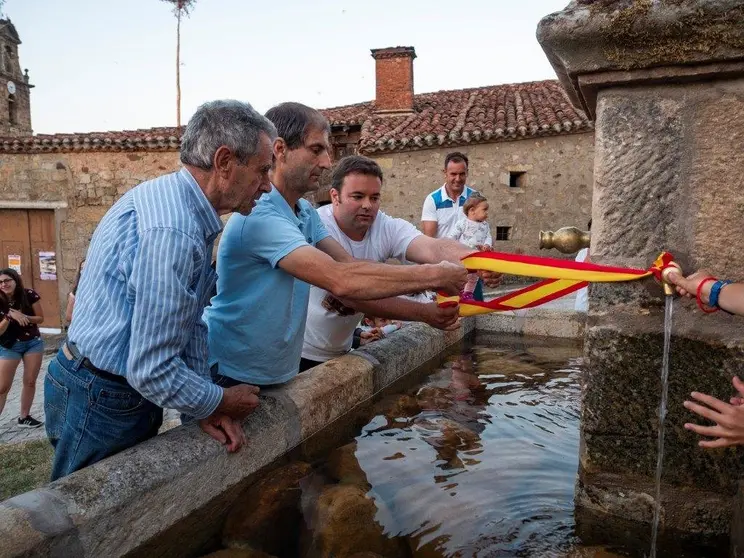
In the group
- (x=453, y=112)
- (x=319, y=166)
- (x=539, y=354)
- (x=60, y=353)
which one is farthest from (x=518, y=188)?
(x=60, y=353)

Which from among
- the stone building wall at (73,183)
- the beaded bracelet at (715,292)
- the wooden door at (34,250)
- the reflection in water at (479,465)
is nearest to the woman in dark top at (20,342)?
the reflection in water at (479,465)

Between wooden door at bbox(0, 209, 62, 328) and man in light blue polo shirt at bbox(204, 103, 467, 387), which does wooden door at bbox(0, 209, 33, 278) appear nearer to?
wooden door at bbox(0, 209, 62, 328)

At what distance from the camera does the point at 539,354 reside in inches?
174

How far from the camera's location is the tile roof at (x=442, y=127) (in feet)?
47.6

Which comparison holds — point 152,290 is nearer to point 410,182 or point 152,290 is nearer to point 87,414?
point 87,414

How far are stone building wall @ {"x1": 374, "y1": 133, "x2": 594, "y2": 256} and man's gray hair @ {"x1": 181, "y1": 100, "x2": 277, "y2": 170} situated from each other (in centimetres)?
1332

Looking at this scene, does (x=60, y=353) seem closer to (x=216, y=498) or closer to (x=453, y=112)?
(x=216, y=498)

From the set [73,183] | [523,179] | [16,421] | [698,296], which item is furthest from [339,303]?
[73,183]

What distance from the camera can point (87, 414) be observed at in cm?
189

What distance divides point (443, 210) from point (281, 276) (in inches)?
144

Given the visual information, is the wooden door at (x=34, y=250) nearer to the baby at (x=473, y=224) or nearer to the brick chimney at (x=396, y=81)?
the brick chimney at (x=396, y=81)

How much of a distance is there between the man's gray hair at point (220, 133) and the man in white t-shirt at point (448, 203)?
3781 mm

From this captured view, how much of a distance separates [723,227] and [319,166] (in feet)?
4.95

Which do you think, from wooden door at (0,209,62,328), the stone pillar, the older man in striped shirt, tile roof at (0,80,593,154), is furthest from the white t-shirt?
wooden door at (0,209,62,328)
